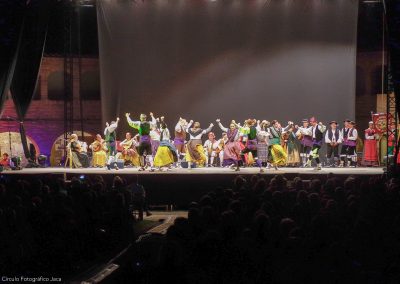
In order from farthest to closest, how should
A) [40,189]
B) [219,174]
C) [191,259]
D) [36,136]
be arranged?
[36,136], [219,174], [40,189], [191,259]

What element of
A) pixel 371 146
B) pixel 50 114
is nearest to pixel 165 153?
pixel 371 146

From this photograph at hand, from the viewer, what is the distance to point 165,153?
1322 centimetres

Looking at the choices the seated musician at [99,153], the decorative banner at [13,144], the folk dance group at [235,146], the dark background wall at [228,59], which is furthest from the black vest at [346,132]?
the decorative banner at [13,144]

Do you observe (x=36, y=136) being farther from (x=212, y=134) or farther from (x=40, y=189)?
(x=40, y=189)

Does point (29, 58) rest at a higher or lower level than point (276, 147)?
higher

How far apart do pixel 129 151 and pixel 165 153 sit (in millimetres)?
2410

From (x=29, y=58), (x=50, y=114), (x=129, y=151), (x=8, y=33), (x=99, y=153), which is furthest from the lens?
(x=50, y=114)

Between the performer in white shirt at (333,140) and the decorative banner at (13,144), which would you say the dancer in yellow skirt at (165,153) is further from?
the decorative banner at (13,144)

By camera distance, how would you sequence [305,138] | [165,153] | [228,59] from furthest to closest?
1. [228,59]
2. [305,138]
3. [165,153]

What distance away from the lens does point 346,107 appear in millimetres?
15961

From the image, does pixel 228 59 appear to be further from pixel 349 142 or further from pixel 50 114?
pixel 50 114

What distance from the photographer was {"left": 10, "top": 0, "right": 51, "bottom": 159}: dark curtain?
417 inches

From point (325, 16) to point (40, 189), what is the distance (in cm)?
1122

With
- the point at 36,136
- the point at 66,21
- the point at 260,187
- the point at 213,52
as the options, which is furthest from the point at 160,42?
the point at 260,187
